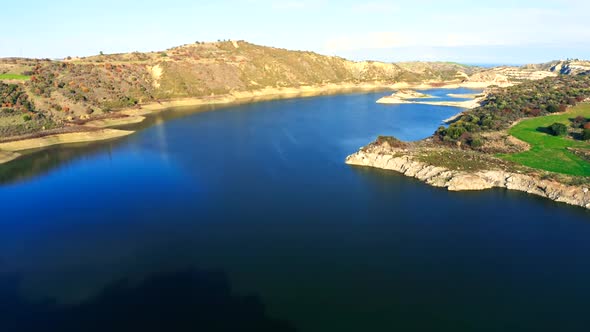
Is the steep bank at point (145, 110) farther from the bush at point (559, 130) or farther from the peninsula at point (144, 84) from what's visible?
the bush at point (559, 130)

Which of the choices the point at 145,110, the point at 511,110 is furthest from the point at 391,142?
the point at 145,110

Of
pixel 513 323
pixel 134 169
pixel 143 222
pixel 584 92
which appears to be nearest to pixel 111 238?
pixel 143 222

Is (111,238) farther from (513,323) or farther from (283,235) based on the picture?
(513,323)

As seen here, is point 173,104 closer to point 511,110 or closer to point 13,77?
point 13,77

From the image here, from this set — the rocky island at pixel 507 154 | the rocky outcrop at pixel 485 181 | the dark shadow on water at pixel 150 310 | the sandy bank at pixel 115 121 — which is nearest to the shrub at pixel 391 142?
the rocky island at pixel 507 154

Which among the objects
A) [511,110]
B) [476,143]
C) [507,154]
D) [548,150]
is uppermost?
[511,110]

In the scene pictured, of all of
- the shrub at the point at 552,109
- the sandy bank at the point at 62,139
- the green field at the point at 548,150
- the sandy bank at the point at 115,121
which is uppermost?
the sandy bank at the point at 115,121

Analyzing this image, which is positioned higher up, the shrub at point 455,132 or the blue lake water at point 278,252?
the shrub at point 455,132
